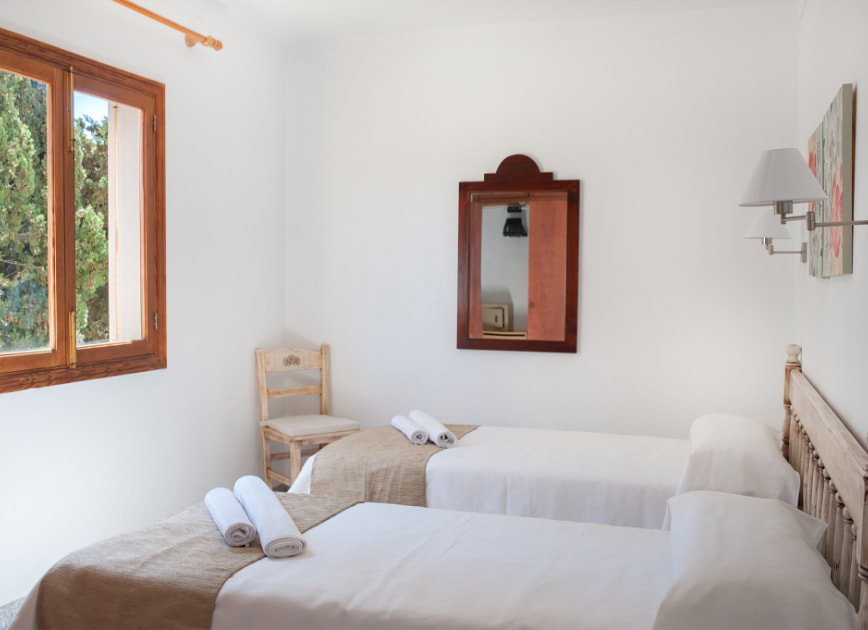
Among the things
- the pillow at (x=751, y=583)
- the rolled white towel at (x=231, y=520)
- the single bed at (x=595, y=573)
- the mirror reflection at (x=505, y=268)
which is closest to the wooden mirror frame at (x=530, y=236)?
the mirror reflection at (x=505, y=268)

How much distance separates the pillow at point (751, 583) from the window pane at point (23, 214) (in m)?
2.40

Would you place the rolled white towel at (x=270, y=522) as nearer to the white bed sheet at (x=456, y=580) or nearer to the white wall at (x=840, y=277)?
the white bed sheet at (x=456, y=580)

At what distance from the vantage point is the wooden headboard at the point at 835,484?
54.3 inches

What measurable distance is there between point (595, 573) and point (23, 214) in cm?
239

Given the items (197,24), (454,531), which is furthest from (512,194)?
(454,531)

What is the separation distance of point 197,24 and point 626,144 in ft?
7.52

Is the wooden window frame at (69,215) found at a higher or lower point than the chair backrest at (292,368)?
higher

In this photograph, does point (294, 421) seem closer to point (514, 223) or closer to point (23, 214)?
point (514, 223)

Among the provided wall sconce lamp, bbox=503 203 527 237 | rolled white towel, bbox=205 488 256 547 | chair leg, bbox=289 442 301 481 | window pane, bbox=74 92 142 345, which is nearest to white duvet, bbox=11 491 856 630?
rolled white towel, bbox=205 488 256 547

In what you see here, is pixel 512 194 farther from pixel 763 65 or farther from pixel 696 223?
pixel 763 65

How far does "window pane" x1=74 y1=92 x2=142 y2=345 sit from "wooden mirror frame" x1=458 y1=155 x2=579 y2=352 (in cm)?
173

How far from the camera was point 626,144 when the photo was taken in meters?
3.88

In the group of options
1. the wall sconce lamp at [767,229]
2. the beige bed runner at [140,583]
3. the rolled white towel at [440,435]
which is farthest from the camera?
the rolled white towel at [440,435]

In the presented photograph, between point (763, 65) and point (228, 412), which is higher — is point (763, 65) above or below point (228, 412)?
above
